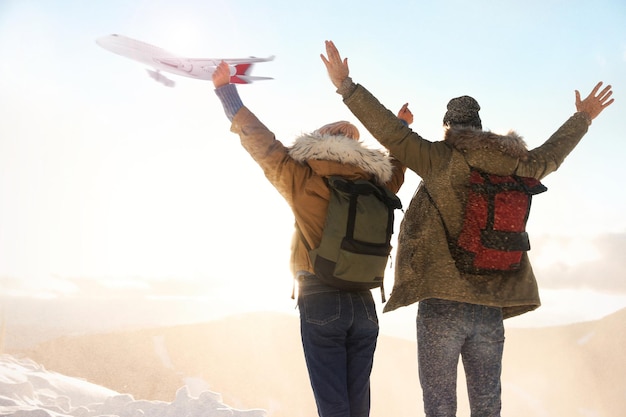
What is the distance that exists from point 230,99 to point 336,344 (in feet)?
5.87

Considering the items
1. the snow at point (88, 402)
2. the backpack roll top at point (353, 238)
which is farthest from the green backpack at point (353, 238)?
the snow at point (88, 402)

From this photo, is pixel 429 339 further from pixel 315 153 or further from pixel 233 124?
pixel 233 124

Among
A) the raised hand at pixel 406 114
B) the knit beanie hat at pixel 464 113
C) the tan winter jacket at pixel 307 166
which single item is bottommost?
the tan winter jacket at pixel 307 166

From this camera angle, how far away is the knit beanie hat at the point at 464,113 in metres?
3.49

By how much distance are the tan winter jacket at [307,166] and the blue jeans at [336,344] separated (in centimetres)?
24

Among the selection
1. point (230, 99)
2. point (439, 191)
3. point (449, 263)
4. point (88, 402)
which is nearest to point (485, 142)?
point (439, 191)

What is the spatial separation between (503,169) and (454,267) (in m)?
0.73

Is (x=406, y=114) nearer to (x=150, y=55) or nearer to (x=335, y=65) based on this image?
(x=335, y=65)

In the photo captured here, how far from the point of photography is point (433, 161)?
333cm

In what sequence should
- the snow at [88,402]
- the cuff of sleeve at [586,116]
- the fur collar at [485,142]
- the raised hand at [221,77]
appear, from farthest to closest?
the snow at [88,402] → the cuff of sleeve at [586,116] → the raised hand at [221,77] → the fur collar at [485,142]

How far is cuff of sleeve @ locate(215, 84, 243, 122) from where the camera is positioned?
3.49 meters

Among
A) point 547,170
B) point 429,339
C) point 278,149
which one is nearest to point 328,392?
point 429,339

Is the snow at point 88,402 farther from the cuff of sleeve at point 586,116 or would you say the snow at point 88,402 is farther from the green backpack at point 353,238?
the cuff of sleeve at point 586,116

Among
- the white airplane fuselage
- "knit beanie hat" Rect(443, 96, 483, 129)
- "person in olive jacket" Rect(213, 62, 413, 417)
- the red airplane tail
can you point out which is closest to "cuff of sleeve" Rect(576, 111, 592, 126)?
"knit beanie hat" Rect(443, 96, 483, 129)
